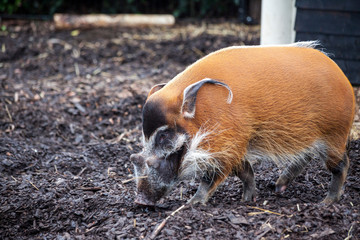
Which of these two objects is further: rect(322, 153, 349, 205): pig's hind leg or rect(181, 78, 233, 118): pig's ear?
rect(322, 153, 349, 205): pig's hind leg

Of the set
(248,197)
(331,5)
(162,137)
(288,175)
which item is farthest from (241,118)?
(331,5)

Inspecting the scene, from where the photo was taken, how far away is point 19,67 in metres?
7.33

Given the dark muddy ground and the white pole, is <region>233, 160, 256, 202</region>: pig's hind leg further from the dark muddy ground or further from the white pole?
the white pole

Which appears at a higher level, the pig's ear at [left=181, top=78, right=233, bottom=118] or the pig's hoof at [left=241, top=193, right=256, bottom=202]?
the pig's ear at [left=181, top=78, right=233, bottom=118]

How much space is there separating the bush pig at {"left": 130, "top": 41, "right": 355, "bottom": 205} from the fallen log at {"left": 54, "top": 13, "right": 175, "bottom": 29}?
6128mm

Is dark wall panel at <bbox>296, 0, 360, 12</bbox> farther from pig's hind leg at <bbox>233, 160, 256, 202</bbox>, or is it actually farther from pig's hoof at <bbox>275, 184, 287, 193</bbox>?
pig's hind leg at <bbox>233, 160, 256, 202</bbox>

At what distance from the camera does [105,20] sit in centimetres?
930

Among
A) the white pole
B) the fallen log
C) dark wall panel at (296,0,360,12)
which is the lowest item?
the fallen log

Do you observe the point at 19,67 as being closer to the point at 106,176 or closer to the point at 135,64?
the point at 135,64

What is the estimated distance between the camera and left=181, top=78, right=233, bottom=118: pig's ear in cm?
306

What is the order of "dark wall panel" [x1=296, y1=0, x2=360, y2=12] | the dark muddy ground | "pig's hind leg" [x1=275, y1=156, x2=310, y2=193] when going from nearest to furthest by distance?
1. the dark muddy ground
2. "pig's hind leg" [x1=275, y1=156, x2=310, y2=193]
3. "dark wall panel" [x1=296, y1=0, x2=360, y2=12]

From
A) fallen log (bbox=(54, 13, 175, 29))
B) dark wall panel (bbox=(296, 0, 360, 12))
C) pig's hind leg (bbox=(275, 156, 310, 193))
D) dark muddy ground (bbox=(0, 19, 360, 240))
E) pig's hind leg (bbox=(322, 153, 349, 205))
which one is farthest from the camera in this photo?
fallen log (bbox=(54, 13, 175, 29))

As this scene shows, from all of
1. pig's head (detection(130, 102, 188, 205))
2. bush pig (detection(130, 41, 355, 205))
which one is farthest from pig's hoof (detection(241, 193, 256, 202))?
pig's head (detection(130, 102, 188, 205))

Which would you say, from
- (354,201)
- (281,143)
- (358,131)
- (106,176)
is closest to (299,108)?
(281,143)
